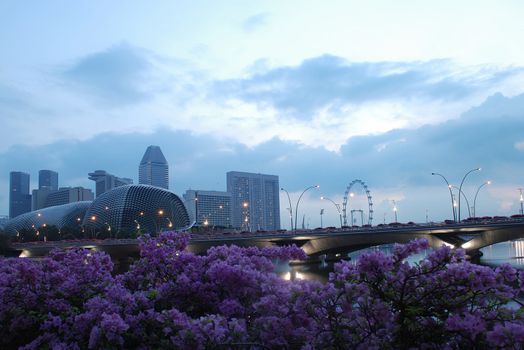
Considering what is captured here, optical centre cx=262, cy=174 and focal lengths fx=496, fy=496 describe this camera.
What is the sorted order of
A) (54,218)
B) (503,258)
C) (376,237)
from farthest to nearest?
(54,218) → (503,258) → (376,237)

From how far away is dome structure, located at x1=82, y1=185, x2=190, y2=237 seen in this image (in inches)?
5266

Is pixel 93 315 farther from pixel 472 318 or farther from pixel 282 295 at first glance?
pixel 472 318

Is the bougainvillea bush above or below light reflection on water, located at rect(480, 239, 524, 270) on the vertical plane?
above

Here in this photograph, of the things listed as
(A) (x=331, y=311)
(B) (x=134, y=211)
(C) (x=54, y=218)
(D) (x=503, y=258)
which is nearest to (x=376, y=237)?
(D) (x=503, y=258)

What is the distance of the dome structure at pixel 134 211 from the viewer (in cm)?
13375

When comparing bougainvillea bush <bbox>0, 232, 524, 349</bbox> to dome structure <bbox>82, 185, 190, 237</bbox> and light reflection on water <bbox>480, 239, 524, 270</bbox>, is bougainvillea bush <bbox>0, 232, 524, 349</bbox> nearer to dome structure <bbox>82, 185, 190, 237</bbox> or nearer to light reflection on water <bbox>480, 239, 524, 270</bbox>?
light reflection on water <bbox>480, 239, 524, 270</bbox>

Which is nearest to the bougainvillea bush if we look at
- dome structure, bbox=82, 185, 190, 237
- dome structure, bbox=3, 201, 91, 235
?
dome structure, bbox=82, 185, 190, 237

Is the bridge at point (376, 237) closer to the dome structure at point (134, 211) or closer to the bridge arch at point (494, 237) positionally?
the bridge arch at point (494, 237)

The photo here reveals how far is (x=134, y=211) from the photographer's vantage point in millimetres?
135250

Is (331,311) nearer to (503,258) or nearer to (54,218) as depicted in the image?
(503,258)

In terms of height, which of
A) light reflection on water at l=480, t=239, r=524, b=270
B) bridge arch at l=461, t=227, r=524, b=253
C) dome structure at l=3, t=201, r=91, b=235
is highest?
dome structure at l=3, t=201, r=91, b=235

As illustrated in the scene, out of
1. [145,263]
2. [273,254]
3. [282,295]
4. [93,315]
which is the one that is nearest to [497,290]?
[282,295]

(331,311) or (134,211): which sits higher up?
(134,211)

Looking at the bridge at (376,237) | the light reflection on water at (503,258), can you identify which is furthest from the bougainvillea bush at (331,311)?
the bridge at (376,237)
